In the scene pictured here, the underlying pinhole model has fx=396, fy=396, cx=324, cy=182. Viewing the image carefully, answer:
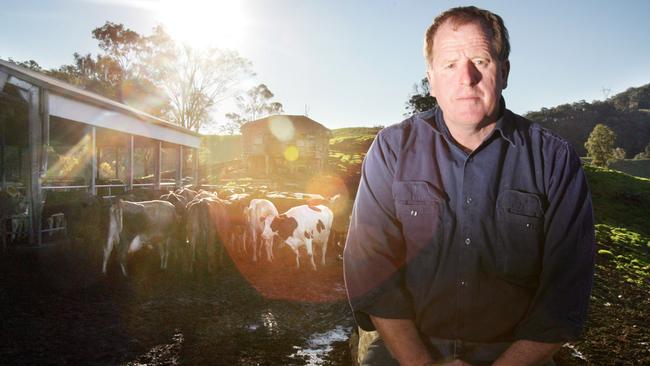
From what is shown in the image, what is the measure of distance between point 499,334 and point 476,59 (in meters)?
1.44

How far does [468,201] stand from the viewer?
6.79 feet

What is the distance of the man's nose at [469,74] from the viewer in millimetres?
2062

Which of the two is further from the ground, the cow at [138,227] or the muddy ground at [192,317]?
the cow at [138,227]

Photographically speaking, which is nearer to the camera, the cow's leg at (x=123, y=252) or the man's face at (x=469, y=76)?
the man's face at (x=469, y=76)

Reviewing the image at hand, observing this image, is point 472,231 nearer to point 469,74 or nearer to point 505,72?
point 469,74

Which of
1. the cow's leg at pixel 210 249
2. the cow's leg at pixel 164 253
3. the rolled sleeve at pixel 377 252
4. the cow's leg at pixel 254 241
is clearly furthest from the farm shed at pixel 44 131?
the rolled sleeve at pixel 377 252

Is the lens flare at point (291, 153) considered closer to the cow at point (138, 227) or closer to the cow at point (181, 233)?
the cow at point (181, 233)

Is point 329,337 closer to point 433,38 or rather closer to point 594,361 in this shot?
point 594,361

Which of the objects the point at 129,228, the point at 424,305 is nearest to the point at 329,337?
the point at 424,305

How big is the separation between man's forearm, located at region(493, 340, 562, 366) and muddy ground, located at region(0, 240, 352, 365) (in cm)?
383

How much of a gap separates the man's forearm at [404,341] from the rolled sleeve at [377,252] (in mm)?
41

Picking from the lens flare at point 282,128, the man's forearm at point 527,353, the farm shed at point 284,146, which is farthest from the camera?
the lens flare at point 282,128

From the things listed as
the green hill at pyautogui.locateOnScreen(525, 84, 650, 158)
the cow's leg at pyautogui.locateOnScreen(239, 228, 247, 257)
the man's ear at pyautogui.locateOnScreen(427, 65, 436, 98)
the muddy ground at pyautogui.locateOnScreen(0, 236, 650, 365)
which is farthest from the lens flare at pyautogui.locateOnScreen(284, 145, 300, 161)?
the green hill at pyautogui.locateOnScreen(525, 84, 650, 158)

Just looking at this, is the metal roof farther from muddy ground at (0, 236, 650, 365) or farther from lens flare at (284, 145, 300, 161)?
lens flare at (284, 145, 300, 161)
